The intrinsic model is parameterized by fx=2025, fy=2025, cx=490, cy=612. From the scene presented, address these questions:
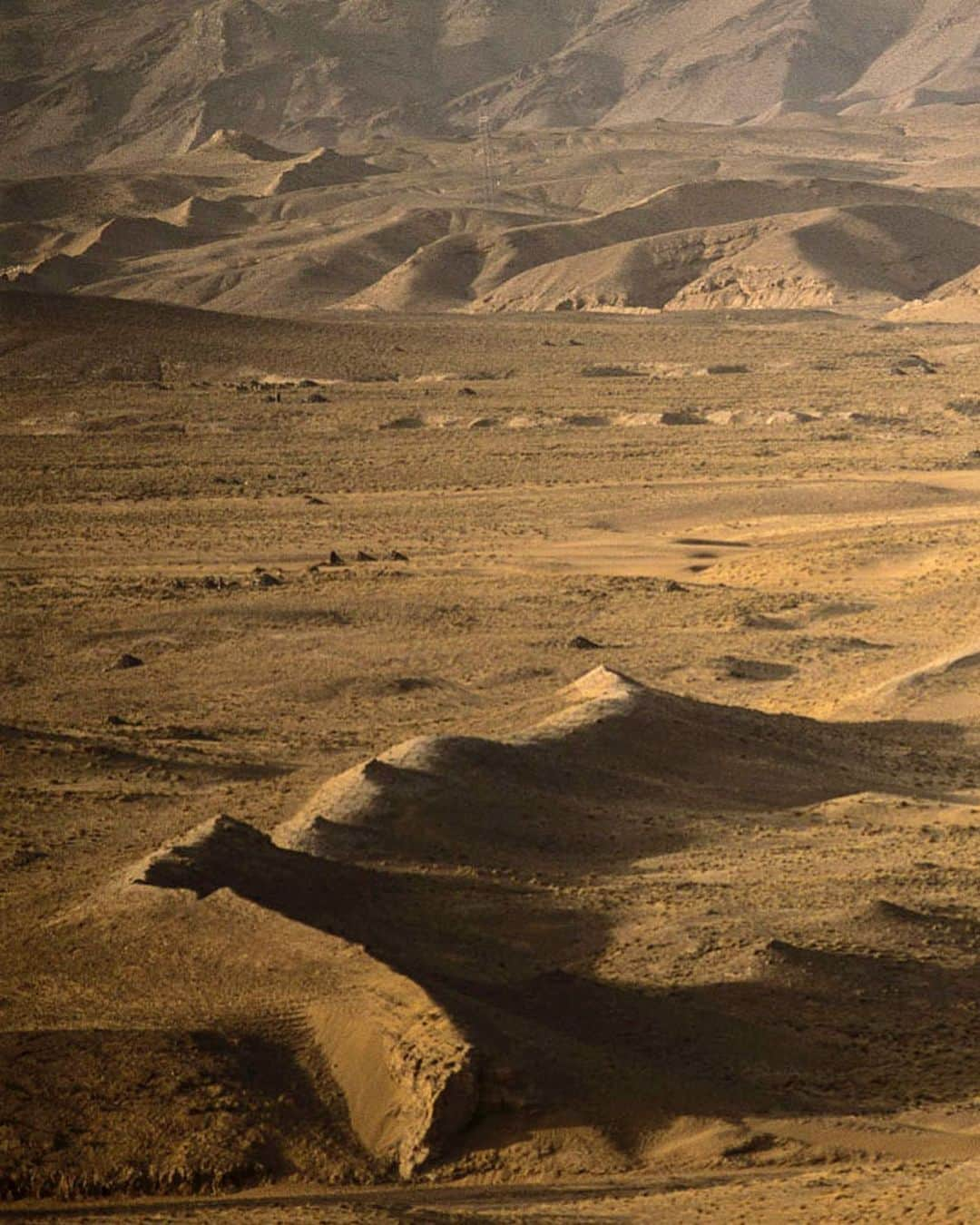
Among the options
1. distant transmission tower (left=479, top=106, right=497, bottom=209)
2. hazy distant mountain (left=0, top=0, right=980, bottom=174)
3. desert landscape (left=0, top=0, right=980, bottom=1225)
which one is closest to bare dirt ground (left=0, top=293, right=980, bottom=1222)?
desert landscape (left=0, top=0, right=980, bottom=1225)

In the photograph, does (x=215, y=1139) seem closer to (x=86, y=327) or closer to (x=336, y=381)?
(x=336, y=381)

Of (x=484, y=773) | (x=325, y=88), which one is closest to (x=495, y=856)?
(x=484, y=773)

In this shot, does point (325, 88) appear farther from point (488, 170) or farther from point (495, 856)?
point (495, 856)

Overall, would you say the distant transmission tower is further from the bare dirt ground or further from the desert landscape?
the bare dirt ground

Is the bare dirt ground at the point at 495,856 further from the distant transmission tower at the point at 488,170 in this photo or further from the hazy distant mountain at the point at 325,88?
→ the hazy distant mountain at the point at 325,88

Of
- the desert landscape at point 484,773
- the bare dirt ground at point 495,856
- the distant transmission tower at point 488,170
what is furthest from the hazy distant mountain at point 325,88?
the bare dirt ground at point 495,856

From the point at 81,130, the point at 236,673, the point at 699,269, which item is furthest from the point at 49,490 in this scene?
the point at 81,130

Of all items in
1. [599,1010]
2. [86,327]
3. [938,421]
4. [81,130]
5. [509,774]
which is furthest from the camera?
[81,130]
